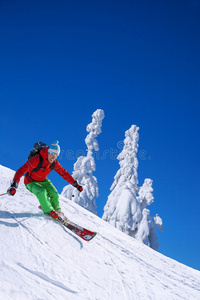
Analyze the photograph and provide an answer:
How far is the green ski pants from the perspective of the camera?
4.68 meters

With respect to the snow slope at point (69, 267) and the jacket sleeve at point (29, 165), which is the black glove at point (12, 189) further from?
the snow slope at point (69, 267)

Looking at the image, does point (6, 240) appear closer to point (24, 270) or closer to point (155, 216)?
point (24, 270)

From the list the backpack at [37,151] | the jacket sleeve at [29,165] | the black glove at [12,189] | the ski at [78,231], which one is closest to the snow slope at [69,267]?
the ski at [78,231]

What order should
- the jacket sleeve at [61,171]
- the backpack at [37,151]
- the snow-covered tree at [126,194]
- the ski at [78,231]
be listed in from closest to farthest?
the ski at [78,231], the backpack at [37,151], the jacket sleeve at [61,171], the snow-covered tree at [126,194]

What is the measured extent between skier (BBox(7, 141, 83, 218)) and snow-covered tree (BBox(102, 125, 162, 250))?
16.9 meters

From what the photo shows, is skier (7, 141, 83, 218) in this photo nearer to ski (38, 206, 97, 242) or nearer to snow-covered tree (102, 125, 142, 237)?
ski (38, 206, 97, 242)

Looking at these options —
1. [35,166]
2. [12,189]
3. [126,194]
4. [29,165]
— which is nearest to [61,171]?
[35,166]

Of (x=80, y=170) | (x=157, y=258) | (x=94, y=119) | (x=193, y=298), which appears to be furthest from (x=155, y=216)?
(x=193, y=298)

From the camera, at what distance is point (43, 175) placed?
508 cm

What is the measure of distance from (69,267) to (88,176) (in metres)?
20.0

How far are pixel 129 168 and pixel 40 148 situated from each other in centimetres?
1959

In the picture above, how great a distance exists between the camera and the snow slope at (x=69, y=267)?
2.75m

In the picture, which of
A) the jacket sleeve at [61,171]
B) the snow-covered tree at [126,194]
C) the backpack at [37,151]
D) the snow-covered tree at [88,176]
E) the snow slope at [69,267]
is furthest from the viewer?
the snow-covered tree at [88,176]

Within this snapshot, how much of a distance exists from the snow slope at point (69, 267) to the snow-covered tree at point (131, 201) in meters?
16.2
